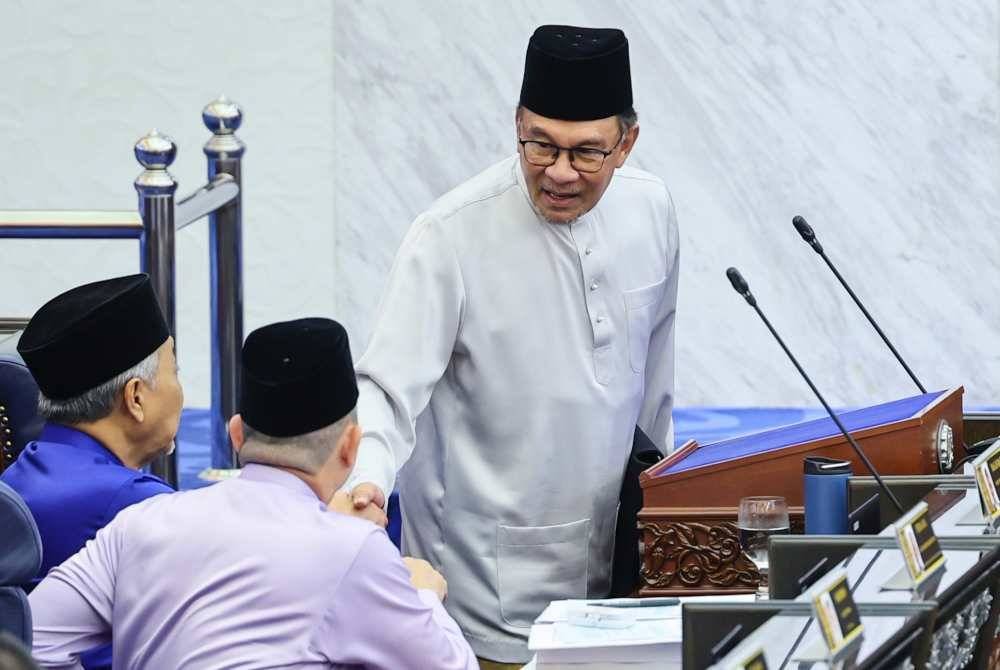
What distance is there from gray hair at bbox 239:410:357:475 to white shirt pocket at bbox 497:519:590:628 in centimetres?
78

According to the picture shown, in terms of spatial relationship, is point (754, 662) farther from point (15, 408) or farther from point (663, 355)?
point (15, 408)

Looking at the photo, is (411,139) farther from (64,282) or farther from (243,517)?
(243,517)

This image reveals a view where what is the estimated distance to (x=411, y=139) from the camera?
258 inches

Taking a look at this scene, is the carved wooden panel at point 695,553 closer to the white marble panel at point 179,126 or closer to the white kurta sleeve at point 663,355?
the white kurta sleeve at point 663,355

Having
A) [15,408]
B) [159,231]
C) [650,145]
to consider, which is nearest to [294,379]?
[15,408]

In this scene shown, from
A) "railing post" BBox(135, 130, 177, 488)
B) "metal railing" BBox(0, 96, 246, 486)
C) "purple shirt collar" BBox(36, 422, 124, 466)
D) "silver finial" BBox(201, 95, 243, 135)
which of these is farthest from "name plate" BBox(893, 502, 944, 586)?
"silver finial" BBox(201, 95, 243, 135)

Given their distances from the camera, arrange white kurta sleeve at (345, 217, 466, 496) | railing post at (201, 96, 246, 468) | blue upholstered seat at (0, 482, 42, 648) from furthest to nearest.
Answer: railing post at (201, 96, 246, 468) → white kurta sleeve at (345, 217, 466, 496) → blue upholstered seat at (0, 482, 42, 648)

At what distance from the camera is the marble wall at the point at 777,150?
6.38 m

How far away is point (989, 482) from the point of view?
8.14 feet

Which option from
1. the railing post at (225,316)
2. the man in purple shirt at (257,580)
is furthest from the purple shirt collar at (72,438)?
the railing post at (225,316)

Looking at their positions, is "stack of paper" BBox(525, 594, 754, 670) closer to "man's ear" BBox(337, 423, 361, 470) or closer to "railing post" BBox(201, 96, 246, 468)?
"man's ear" BBox(337, 423, 361, 470)

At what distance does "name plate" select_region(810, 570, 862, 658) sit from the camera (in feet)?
6.03

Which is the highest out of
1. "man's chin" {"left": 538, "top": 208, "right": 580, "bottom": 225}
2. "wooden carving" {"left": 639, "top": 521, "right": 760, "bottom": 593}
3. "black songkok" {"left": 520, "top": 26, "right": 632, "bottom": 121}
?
"black songkok" {"left": 520, "top": 26, "right": 632, "bottom": 121}

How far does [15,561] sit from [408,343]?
3.34 ft
